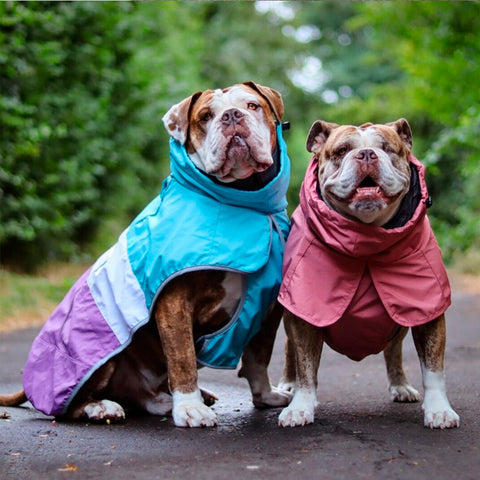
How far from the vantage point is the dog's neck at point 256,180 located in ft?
13.7

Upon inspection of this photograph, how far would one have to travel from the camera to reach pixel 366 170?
12.0 feet

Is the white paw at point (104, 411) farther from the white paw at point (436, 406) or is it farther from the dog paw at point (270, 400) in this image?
the white paw at point (436, 406)

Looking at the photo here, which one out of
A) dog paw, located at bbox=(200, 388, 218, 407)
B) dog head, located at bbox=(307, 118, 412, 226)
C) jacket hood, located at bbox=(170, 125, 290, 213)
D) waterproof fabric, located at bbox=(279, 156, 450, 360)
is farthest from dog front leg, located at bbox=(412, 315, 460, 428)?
dog paw, located at bbox=(200, 388, 218, 407)

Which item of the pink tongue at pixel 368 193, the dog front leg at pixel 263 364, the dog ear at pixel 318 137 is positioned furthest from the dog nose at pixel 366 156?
the dog front leg at pixel 263 364

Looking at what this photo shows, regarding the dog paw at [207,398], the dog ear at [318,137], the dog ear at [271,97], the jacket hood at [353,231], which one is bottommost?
the dog paw at [207,398]

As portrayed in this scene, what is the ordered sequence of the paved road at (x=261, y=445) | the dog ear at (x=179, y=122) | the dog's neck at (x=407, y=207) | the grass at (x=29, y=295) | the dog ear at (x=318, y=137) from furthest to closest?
the grass at (x=29, y=295), the dog ear at (x=179, y=122), the dog ear at (x=318, y=137), the dog's neck at (x=407, y=207), the paved road at (x=261, y=445)

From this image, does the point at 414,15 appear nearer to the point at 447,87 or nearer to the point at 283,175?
the point at 447,87

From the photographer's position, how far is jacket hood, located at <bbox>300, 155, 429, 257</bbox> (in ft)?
12.1

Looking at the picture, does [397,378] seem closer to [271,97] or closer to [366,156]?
[366,156]

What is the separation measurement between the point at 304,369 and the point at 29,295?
564 centimetres

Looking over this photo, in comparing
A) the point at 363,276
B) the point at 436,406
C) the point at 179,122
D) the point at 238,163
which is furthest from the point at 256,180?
the point at 436,406

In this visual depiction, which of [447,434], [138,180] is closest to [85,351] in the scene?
[447,434]

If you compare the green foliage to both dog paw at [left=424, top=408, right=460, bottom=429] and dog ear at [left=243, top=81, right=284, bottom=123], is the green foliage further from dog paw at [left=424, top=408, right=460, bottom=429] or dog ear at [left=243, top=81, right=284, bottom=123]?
dog paw at [left=424, top=408, right=460, bottom=429]

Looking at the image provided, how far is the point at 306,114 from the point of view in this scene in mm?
28953
